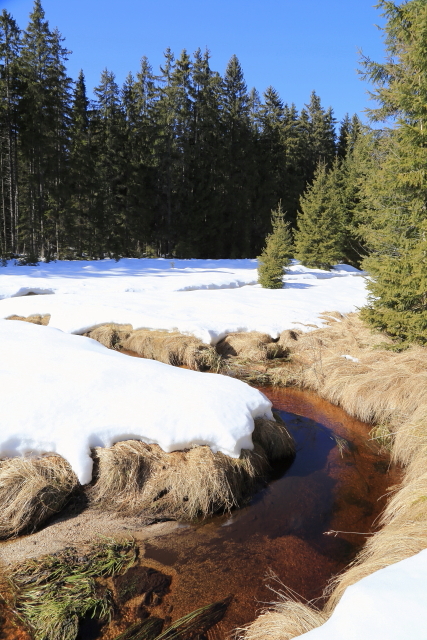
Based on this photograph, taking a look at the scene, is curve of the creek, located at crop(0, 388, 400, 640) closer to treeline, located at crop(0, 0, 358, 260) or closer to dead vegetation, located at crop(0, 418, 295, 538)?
dead vegetation, located at crop(0, 418, 295, 538)

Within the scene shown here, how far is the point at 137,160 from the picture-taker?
89.6 ft

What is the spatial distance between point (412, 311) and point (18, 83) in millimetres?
19982

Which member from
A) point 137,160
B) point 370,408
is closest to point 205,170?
point 137,160

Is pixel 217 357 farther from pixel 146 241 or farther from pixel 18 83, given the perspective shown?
pixel 146 241

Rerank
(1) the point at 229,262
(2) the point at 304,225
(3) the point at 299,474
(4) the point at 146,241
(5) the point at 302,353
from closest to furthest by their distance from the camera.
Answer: (3) the point at 299,474, (5) the point at 302,353, (1) the point at 229,262, (2) the point at 304,225, (4) the point at 146,241

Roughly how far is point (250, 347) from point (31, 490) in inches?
Result: 247

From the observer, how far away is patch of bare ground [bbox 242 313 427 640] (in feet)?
Answer: 9.08

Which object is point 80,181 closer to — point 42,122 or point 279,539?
point 42,122

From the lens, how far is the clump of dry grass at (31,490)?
392cm

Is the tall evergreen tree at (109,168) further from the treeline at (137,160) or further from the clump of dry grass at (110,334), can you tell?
the clump of dry grass at (110,334)

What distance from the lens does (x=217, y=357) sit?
8883 mm

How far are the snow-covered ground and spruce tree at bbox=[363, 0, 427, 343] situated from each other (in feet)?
8.87

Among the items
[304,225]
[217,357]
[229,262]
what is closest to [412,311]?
[217,357]

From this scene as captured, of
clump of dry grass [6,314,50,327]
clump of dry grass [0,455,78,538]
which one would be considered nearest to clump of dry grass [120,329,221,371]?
clump of dry grass [6,314,50,327]
